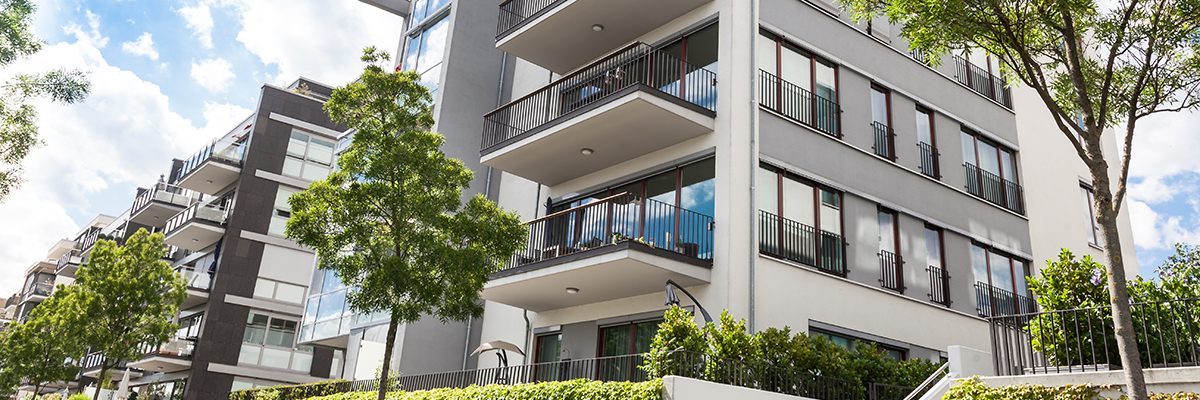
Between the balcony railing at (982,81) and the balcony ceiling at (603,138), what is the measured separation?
30.7 ft

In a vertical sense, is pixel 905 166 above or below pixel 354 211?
above

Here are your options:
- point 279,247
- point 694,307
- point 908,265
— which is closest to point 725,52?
point 694,307

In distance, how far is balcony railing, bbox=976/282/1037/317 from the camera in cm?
1955

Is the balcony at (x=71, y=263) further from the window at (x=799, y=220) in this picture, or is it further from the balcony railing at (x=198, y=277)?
the window at (x=799, y=220)

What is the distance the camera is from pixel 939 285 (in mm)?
18844

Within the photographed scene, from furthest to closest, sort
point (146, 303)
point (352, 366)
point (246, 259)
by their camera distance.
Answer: point (246, 259)
point (146, 303)
point (352, 366)

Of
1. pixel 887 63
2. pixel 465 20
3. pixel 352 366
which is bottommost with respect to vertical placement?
pixel 352 366

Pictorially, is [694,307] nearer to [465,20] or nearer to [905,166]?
[905,166]

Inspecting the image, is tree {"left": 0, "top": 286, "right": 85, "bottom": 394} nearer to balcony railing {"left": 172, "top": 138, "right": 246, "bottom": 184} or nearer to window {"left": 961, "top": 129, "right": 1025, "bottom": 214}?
balcony railing {"left": 172, "top": 138, "right": 246, "bottom": 184}

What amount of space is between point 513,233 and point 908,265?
9.02m

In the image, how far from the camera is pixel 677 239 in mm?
15930

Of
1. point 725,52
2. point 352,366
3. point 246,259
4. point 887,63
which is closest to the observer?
point 725,52

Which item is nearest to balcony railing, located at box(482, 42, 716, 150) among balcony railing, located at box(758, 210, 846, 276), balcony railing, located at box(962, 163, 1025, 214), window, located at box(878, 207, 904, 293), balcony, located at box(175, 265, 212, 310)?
balcony railing, located at box(758, 210, 846, 276)

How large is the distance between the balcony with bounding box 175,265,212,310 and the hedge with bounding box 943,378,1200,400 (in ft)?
104
